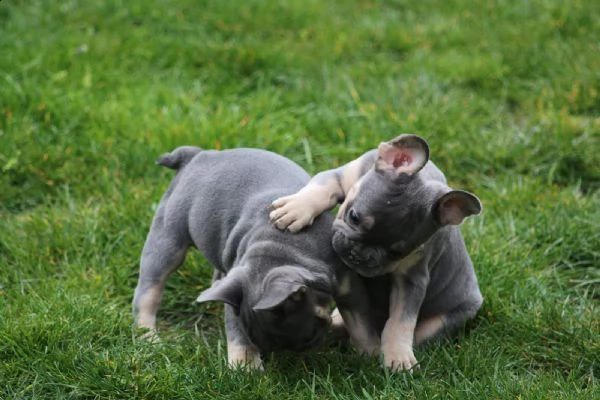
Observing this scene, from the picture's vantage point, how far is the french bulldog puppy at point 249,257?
4.20 metres

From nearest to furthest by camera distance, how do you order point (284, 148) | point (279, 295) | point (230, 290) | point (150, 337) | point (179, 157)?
point (279, 295), point (230, 290), point (150, 337), point (179, 157), point (284, 148)

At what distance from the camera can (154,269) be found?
196 inches

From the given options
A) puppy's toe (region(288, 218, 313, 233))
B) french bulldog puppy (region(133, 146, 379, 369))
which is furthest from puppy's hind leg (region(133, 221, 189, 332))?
puppy's toe (region(288, 218, 313, 233))

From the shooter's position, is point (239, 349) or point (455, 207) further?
point (239, 349)

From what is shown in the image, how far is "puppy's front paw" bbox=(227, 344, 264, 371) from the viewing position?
4477mm

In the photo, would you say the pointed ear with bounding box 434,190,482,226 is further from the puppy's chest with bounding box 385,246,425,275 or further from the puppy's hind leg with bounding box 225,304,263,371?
the puppy's hind leg with bounding box 225,304,263,371

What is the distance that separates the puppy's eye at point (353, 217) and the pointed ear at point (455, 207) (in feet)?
1.10

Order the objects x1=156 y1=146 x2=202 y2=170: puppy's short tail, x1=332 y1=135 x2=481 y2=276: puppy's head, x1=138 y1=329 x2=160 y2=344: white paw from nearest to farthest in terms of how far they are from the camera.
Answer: x1=332 y1=135 x2=481 y2=276: puppy's head < x1=138 y1=329 x2=160 y2=344: white paw < x1=156 y1=146 x2=202 y2=170: puppy's short tail

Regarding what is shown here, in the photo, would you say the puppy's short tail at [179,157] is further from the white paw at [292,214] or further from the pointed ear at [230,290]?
the pointed ear at [230,290]

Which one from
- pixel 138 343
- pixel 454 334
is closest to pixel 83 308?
pixel 138 343

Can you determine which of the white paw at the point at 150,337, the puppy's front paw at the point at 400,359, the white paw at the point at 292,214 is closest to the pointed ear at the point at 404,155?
the white paw at the point at 292,214

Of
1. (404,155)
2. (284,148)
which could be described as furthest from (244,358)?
(284,148)

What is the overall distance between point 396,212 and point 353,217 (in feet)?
0.63

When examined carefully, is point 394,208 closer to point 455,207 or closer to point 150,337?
point 455,207
